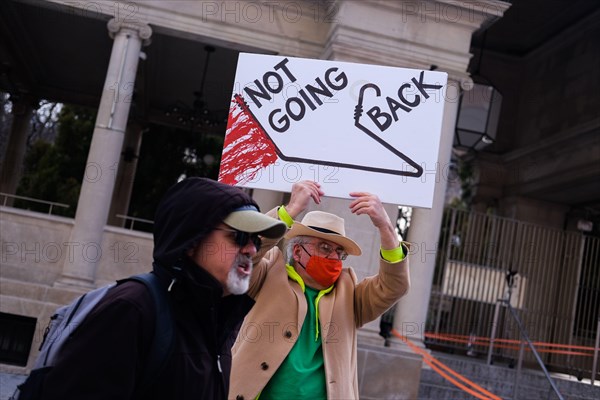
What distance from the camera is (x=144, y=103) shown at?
762 inches

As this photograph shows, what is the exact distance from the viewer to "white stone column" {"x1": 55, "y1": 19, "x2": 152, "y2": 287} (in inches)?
436

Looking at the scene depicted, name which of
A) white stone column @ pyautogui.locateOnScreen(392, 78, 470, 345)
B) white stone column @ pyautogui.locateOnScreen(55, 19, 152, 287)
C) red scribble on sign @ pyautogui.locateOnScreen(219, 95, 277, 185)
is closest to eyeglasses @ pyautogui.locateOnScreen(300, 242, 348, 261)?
red scribble on sign @ pyautogui.locateOnScreen(219, 95, 277, 185)

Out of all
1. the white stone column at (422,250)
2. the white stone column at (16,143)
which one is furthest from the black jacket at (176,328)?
the white stone column at (16,143)

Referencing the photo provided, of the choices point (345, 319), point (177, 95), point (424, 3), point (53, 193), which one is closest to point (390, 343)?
point (424, 3)

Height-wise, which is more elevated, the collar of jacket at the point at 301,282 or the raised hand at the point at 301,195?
the raised hand at the point at 301,195

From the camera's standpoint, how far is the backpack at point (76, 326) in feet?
6.62

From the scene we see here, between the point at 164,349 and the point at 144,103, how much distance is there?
17.8 metres

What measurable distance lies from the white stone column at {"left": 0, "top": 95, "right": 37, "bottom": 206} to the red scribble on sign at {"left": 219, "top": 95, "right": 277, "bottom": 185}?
51.4ft

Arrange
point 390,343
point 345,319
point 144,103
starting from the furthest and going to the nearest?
point 144,103 → point 390,343 → point 345,319

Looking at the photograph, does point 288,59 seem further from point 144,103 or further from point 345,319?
point 144,103

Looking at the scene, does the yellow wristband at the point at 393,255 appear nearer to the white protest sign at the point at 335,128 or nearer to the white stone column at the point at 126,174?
the white protest sign at the point at 335,128

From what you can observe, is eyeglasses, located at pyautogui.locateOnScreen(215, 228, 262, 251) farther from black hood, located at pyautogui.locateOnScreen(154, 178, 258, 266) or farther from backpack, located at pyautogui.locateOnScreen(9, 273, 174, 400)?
backpack, located at pyautogui.locateOnScreen(9, 273, 174, 400)

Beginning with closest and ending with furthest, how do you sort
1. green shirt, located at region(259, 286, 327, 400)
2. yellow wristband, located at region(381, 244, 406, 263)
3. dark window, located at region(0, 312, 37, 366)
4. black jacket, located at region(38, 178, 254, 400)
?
black jacket, located at region(38, 178, 254, 400) → green shirt, located at region(259, 286, 327, 400) → yellow wristband, located at region(381, 244, 406, 263) → dark window, located at region(0, 312, 37, 366)

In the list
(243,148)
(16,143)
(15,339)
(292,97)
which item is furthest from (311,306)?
(16,143)
